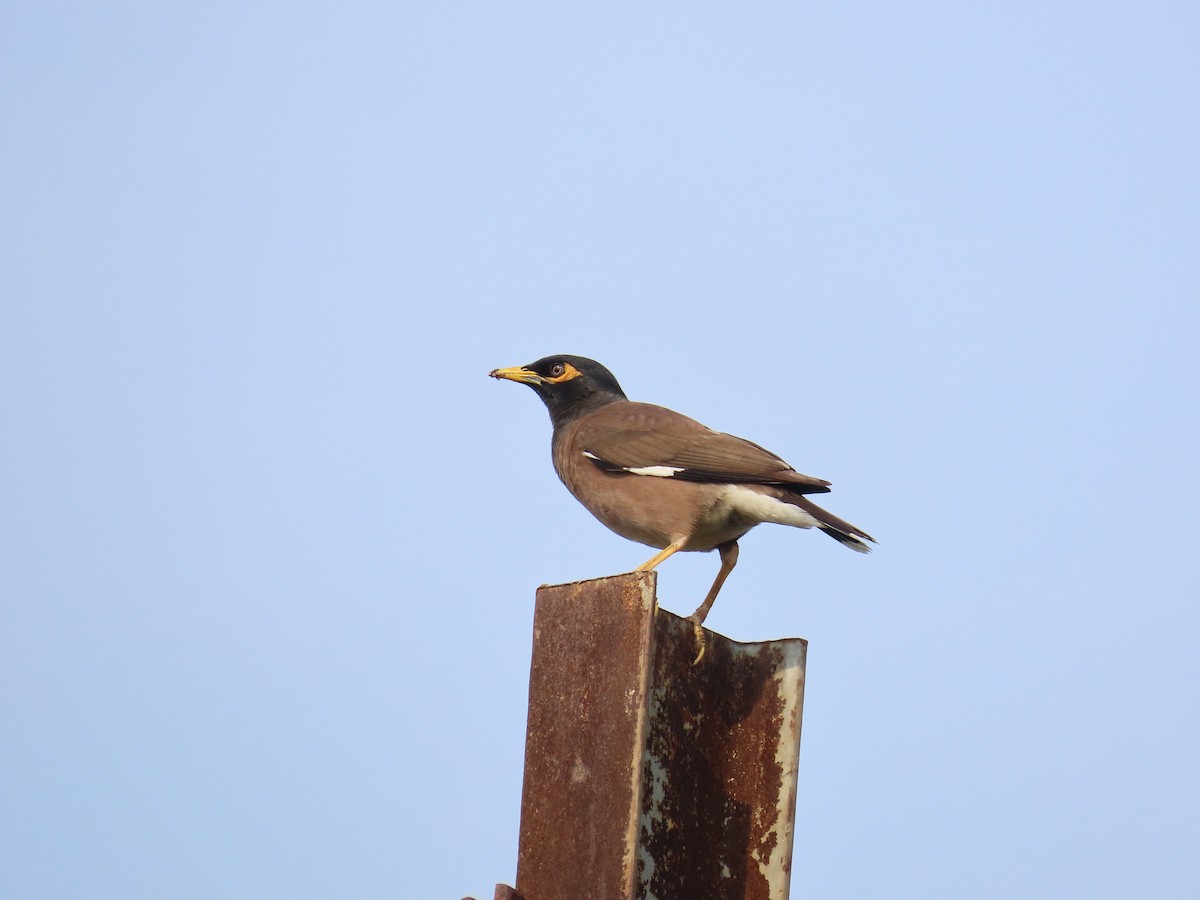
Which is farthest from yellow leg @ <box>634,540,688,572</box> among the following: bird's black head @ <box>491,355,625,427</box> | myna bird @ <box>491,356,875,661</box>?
bird's black head @ <box>491,355,625,427</box>

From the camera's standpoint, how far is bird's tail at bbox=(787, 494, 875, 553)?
21.4 ft

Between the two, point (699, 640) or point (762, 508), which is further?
point (762, 508)

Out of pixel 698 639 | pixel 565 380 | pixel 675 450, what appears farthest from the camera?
pixel 565 380

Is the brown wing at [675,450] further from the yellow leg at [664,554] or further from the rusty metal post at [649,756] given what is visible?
the rusty metal post at [649,756]

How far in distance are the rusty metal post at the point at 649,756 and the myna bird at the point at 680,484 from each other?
1.88 metres

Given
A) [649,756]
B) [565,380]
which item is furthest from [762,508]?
[649,756]

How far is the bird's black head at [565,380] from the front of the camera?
8.77 meters

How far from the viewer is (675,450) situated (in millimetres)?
7414

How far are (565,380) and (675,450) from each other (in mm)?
1625

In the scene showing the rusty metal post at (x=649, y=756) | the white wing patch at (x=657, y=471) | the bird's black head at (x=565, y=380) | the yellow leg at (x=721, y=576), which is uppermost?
the bird's black head at (x=565, y=380)

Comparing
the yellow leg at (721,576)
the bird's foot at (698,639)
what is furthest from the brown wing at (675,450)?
the bird's foot at (698,639)

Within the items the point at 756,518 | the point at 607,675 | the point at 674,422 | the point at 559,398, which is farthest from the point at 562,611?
the point at 559,398

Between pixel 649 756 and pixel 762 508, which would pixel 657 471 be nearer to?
pixel 762 508

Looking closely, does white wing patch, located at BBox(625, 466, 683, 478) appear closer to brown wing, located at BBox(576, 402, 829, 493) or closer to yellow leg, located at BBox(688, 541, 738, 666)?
brown wing, located at BBox(576, 402, 829, 493)
